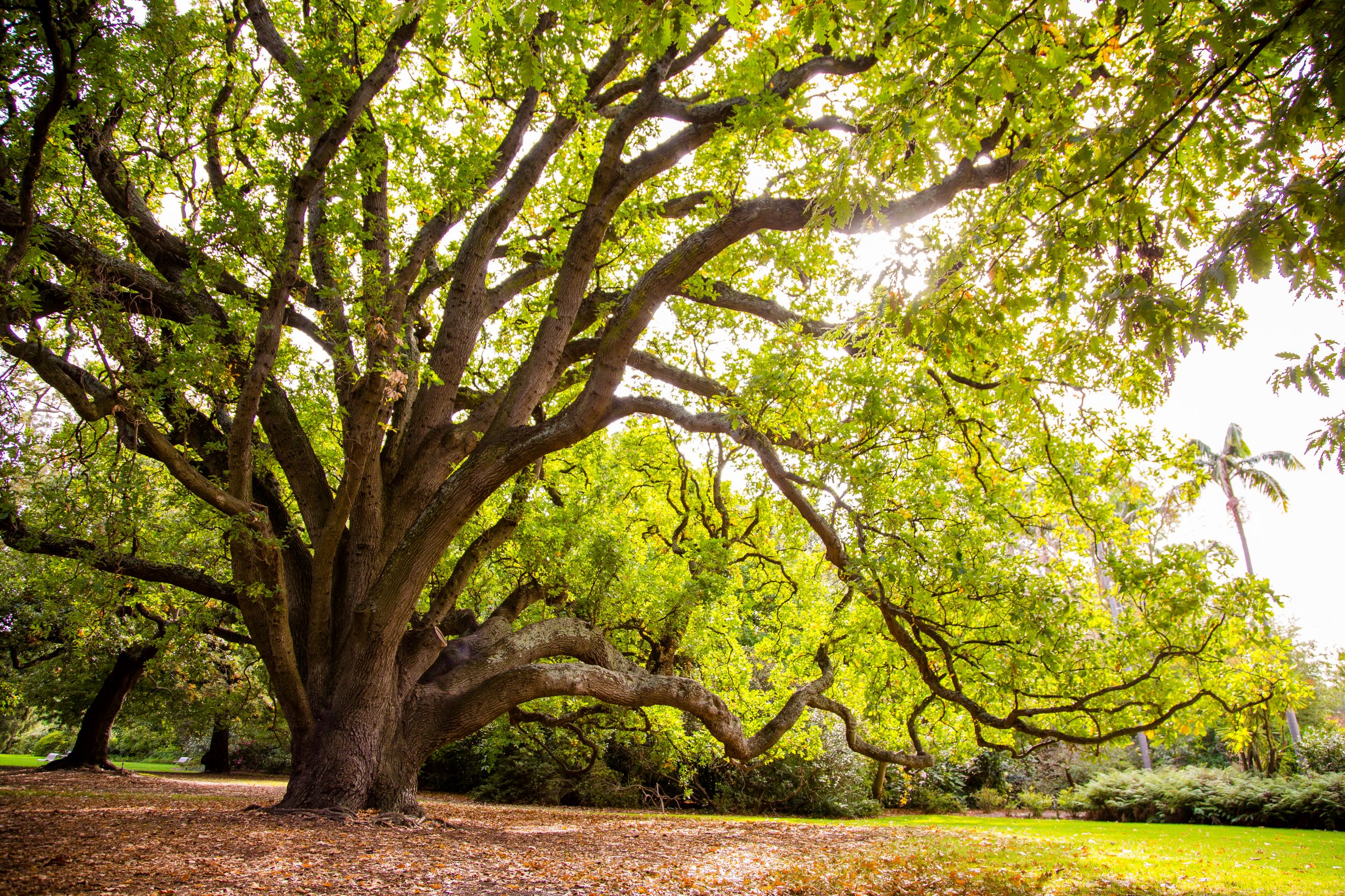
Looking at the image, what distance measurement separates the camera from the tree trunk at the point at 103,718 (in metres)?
15.3

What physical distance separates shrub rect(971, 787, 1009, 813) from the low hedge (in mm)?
2116

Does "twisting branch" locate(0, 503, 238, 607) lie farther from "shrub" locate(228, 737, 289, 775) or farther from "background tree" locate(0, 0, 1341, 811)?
"shrub" locate(228, 737, 289, 775)

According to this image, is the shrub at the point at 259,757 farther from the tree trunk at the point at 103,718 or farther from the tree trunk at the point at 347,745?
the tree trunk at the point at 347,745

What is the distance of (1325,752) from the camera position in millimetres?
16078

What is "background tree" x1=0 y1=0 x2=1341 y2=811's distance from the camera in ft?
12.7

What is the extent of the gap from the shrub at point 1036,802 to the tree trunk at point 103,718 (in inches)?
826

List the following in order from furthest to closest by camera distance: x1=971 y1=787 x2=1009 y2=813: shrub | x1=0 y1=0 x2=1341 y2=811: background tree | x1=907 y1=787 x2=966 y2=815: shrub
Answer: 1. x1=971 y1=787 x2=1009 y2=813: shrub
2. x1=907 y1=787 x2=966 y2=815: shrub
3. x1=0 y1=0 x2=1341 y2=811: background tree

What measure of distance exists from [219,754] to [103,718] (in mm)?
5652

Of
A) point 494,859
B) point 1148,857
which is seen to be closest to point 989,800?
point 1148,857

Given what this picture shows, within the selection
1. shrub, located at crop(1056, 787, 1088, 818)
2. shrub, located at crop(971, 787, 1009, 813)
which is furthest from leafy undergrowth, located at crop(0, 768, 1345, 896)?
shrub, located at crop(971, 787, 1009, 813)

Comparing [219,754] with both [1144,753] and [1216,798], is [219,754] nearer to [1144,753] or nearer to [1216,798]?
[1216,798]

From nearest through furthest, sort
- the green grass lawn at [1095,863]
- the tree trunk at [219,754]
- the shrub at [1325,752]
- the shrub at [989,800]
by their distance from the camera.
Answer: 1. the green grass lawn at [1095,863]
2. the shrub at [1325,752]
3. the shrub at [989,800]
4. the tree trunk at [219,754]

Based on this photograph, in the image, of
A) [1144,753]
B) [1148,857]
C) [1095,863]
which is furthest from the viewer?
[1144,753]

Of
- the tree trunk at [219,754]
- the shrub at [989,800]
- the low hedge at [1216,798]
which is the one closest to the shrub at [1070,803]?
the low hedge at [1216,798]
